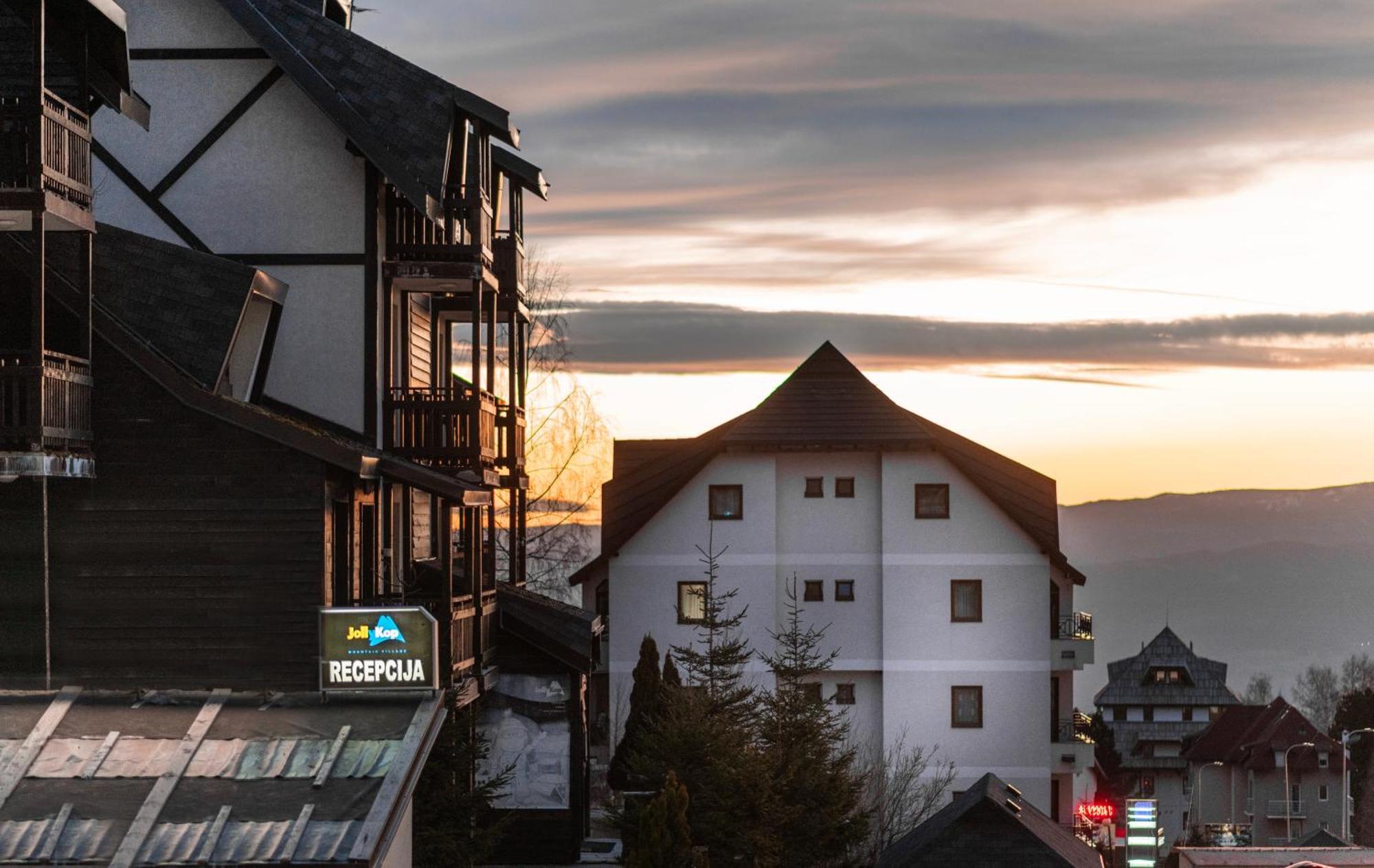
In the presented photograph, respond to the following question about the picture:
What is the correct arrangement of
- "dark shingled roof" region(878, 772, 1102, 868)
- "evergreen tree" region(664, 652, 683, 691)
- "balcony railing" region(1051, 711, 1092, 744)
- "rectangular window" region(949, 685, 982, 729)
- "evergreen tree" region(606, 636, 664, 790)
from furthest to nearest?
"balcony railing" region(1051, 711, 1092, 744) → "rectangular window" region(949, 685, 982, 729) → "evergreen tree" region(664, 652, 683, 691) → "evergreen tree" region(606, 636, 664, 790) → "dark shingled roof" region(878, 772, 1102, 868)

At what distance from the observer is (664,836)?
28.6 metres

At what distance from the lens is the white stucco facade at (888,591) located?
56000 mm

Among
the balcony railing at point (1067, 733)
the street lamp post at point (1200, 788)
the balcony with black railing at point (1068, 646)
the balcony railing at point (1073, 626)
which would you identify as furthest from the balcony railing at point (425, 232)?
the street lamp post at point (1200, 788)

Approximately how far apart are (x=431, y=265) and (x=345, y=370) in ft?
7.37

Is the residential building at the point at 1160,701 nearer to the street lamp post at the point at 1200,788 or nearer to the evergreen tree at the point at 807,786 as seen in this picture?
the street lamp post at the point at 1200,788

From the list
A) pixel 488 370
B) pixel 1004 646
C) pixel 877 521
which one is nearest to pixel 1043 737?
pixel 1004 646

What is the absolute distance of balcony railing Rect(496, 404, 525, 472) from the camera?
3550 cm

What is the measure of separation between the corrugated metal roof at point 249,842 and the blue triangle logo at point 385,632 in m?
3.90

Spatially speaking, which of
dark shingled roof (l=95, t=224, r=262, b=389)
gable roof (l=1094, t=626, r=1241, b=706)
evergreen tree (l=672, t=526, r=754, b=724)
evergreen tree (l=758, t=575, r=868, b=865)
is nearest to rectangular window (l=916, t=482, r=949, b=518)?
Result: evergreen tree (l=672, t=526, r=754, b=724)

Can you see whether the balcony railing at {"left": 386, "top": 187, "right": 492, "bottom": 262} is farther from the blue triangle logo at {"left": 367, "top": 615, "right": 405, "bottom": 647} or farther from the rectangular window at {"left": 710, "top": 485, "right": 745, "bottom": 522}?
the rectangular window at {"left": 710, "top": 485, "right": 745, "bottom": 522}

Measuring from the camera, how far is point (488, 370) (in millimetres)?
35375

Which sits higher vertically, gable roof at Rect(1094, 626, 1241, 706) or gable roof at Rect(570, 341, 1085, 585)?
gable roof at Rect(570, 341, 1085, 585)

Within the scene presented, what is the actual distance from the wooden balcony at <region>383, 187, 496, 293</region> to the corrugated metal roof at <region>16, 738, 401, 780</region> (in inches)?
472

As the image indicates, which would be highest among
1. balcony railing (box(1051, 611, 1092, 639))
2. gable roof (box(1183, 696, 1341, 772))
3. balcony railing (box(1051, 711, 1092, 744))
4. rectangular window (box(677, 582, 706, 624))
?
rectangular window (box(677, 582, 706, 624))
